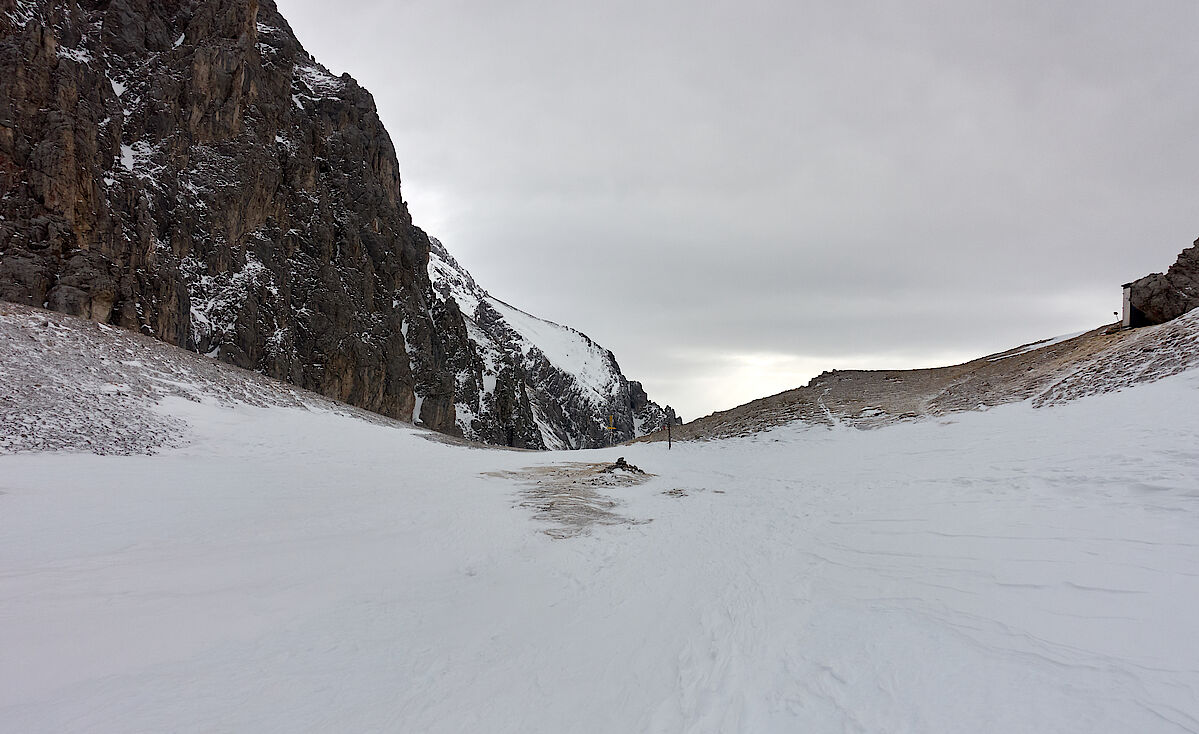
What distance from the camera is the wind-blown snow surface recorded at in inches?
154

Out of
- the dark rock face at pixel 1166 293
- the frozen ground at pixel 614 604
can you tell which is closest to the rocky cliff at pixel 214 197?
the frozen ground at pixel 614 604

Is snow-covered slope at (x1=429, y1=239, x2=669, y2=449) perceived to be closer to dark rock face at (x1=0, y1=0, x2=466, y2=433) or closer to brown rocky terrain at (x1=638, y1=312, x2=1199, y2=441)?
dark rock face at (x1=0, y1=0, x2=466, y2=433)

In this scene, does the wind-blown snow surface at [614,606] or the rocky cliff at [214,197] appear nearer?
the wind-blown snow surface at [614,606]

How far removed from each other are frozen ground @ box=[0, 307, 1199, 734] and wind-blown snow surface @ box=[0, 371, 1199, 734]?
0.04 meters

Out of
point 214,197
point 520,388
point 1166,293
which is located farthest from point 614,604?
point 520,388

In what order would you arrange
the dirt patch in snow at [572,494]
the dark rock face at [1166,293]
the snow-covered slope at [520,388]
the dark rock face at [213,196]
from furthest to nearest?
the snow-covered slope at [520,388], the dark rock face at [213,196], the dark rock face at [1166,293], the dirt patch in snow at [572,494]

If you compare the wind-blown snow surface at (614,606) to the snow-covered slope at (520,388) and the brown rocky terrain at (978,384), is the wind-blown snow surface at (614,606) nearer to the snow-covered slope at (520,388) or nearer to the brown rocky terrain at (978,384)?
the brown rocky terrain at (978,384)

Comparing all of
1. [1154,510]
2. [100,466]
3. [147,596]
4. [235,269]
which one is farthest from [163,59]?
[1154,510]

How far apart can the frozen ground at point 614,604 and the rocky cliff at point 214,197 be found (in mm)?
34074

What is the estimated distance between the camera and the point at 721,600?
6.64m

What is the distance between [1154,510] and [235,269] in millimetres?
60188

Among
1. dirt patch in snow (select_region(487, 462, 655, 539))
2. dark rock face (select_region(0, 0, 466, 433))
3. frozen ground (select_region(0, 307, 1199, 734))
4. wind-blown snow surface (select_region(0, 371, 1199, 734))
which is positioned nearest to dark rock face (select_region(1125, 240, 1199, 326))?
frozen ground (select_region(0, 307, 1199, 734))

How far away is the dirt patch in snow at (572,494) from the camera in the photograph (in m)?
11.4

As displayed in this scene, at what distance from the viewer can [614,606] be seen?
21.3ft
